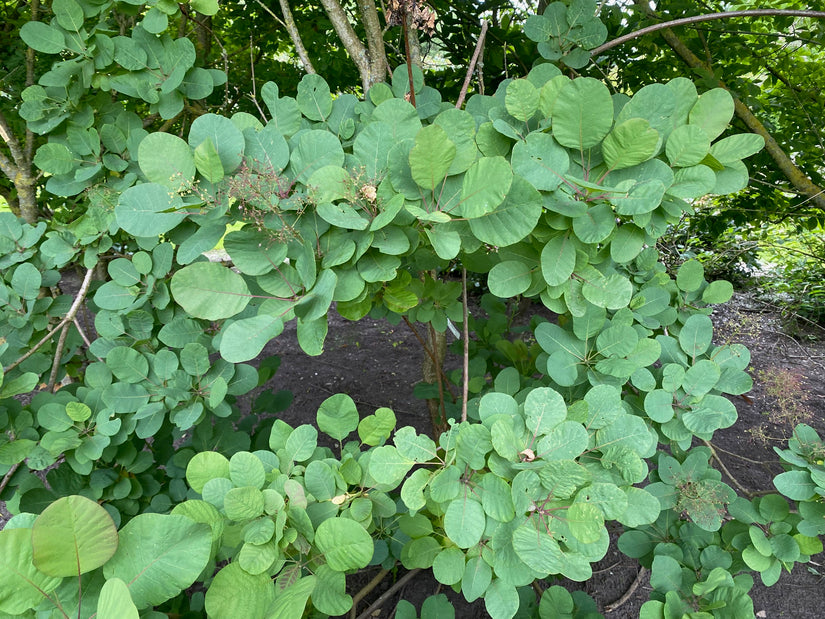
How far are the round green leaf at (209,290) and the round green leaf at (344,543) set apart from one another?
14.4 inches

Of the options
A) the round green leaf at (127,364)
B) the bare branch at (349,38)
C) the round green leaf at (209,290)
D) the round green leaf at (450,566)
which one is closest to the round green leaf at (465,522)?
the round green leaf at (450,566)

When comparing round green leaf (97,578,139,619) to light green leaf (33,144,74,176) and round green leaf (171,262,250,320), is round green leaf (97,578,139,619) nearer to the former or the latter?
round green leaf (171,262,250,320)

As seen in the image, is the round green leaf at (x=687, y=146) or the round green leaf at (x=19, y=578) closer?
the round green leaf at (x=19, y=578)

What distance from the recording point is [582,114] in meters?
0.79

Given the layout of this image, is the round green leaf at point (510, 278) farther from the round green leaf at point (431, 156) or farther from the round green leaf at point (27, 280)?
the round green leaf at point (27, 280)

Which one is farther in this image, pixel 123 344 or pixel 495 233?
pixel 123 344

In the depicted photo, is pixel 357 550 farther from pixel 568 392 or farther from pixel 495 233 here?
pixel 568 392

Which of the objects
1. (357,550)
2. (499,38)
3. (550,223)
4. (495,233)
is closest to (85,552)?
(357,550)

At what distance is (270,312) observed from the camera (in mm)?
783

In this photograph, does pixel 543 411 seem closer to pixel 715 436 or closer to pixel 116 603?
pixel 116 603

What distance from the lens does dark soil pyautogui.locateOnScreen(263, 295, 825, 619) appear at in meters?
2.15

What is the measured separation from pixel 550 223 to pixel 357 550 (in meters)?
0.61

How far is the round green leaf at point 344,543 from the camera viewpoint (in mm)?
741

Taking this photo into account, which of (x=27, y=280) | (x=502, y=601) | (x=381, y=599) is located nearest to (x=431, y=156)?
(x=502, y=601)
